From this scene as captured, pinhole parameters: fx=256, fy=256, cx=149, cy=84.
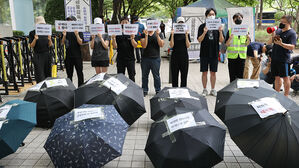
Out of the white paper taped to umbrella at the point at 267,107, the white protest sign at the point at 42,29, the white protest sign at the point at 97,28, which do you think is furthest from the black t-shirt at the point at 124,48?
the white paper taped to umbrella at the point at 267,107

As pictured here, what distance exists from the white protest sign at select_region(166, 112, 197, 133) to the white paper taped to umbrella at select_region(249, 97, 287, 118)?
0.78 metres

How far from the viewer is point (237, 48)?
20.3 ft

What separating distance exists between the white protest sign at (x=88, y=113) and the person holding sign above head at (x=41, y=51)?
3.75 m

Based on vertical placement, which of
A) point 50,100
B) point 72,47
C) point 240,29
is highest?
point 240,29

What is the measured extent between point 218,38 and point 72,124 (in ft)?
14.4

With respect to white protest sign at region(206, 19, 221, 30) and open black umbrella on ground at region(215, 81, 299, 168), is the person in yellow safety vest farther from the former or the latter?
open black umbrella on ground at region(215, 81, 299, 168)

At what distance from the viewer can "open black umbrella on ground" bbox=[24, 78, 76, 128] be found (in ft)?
14.1

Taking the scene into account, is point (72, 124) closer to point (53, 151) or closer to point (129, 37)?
point (53, 151)

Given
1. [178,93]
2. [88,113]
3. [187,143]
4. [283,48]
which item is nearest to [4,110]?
[88,113]

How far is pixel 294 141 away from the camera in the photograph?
257cm

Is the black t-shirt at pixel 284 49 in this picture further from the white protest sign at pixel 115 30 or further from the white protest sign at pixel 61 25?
the white protest sign at pixel 61 25

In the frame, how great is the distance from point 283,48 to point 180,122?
152 inches

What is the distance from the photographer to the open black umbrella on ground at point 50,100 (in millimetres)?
4302

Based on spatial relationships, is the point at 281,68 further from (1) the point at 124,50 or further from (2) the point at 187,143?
(2) the point at 187,143
